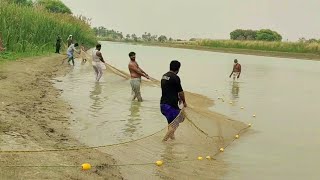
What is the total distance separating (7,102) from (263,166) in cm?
587

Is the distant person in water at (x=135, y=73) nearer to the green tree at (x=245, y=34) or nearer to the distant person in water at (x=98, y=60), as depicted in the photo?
the distant person in water at (x=98, y=60)

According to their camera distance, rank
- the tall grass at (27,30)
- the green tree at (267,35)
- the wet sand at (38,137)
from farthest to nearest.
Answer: the green tree at (267,35) → the tall grass at (27,30) → the wet sand at (38,137)

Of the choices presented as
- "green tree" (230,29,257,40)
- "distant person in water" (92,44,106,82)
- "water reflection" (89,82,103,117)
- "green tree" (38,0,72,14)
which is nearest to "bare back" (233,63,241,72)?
"distant person in water" (92,44,106,82)

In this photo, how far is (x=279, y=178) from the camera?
299 inches

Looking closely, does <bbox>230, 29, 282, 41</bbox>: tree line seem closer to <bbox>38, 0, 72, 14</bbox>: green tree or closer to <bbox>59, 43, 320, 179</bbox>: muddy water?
<bbox>38, 0, 72, 14</bbox>: green tree

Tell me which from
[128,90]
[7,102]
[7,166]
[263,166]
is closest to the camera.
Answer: [7,166]

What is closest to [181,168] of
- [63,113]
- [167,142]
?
[167,142]

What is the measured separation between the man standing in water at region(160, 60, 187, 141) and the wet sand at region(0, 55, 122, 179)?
1.84 m

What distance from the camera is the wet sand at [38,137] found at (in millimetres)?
5730

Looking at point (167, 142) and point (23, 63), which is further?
point (23, 63)

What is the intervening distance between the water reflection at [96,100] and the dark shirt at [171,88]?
10.5 feet

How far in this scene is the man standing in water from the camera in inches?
333

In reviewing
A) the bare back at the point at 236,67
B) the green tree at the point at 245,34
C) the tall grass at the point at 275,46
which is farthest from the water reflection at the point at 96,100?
the green tree at the point at 245,34

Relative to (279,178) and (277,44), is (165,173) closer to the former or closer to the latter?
(279,178)
